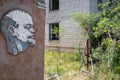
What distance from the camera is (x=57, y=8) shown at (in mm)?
18391

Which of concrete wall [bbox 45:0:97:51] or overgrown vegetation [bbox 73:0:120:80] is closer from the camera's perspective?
overgrown vegetation [bbox 73:0:120:80]

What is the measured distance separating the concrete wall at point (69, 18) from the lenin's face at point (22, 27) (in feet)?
29.9

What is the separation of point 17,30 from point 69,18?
10.9 m

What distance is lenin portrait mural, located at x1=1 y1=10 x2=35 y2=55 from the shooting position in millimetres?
5992

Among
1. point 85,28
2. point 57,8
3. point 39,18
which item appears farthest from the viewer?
point 57,8

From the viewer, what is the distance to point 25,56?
257 inches

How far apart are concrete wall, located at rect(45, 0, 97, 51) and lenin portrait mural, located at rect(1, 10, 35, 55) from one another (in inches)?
362

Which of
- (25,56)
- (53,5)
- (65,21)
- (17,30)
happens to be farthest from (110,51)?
(53,5)

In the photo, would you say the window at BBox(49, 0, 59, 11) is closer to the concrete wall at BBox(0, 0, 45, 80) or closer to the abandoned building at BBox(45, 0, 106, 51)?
the abandoned building at BBox(45, 0, 106, 51)

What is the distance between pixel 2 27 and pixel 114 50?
484cm

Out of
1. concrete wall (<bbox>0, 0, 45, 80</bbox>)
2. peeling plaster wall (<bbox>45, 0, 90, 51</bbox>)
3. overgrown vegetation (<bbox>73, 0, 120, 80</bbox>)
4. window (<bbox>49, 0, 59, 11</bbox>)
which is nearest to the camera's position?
concrete wall (<bbox>0, 0, 45, 80</bbox>)

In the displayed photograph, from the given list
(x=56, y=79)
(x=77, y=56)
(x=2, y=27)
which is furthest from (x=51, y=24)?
(x=2, y=27)

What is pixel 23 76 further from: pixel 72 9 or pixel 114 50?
pixel 72 9

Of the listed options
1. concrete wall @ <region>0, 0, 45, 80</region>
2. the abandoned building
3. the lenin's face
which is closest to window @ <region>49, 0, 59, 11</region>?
the abandoned building
